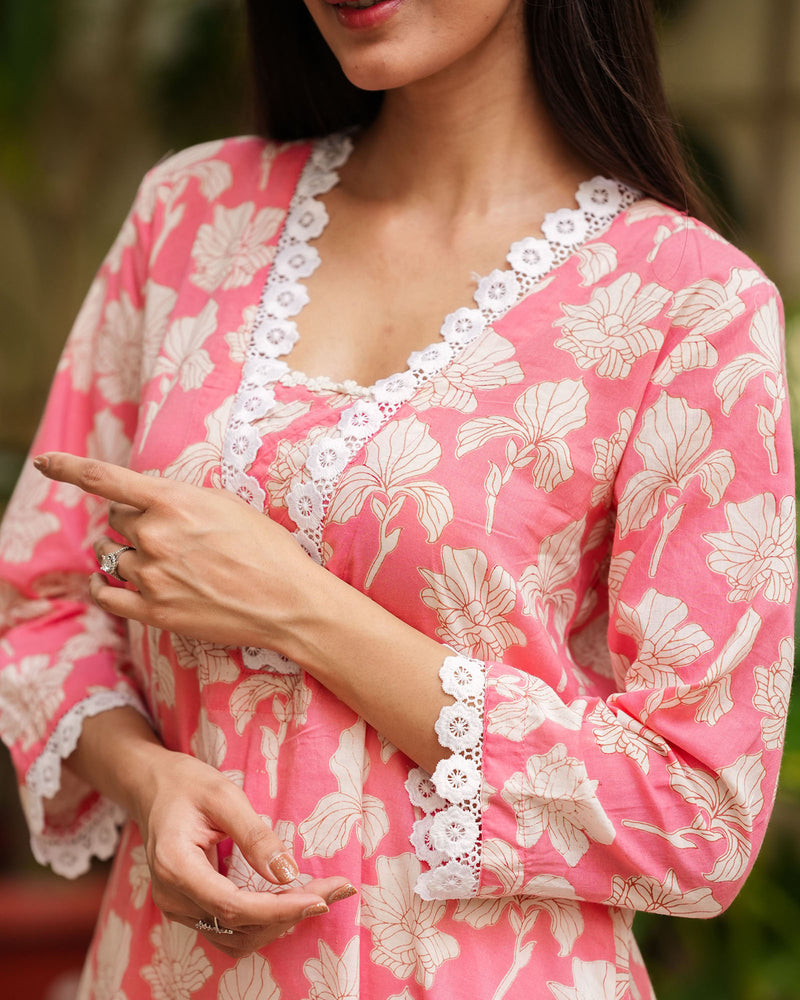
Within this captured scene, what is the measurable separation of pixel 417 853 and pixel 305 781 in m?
0.11

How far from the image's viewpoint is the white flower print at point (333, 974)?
0.92 m

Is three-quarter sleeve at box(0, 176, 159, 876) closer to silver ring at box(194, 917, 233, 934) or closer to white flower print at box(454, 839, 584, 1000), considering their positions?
silver ring at box(194, 917, 233, 934)

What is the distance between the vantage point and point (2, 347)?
122 inches

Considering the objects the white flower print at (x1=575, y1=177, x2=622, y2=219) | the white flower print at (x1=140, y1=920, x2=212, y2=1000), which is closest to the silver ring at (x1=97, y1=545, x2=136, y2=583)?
the white flower print at (x1=140, y1=920, x2=212, y2=1000)

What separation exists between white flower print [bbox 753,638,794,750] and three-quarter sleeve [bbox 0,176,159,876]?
597 millimetres

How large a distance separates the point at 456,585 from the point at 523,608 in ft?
0.21

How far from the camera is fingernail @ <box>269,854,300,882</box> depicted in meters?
0.85

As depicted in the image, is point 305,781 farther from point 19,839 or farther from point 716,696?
point 19,839

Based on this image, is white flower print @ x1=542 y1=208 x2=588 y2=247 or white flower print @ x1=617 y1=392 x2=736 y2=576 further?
white flower print @ x1=542 y1=208 x2=588 y2=247

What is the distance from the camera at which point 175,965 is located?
1025 mm

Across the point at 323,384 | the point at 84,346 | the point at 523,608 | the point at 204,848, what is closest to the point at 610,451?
the point at 523,608

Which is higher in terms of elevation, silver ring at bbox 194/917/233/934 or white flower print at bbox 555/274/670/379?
white flower print at bbox 555/274/670/379

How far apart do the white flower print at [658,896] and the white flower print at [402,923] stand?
5.7 inches

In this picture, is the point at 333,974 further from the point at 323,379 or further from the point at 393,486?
the point at 323,379
